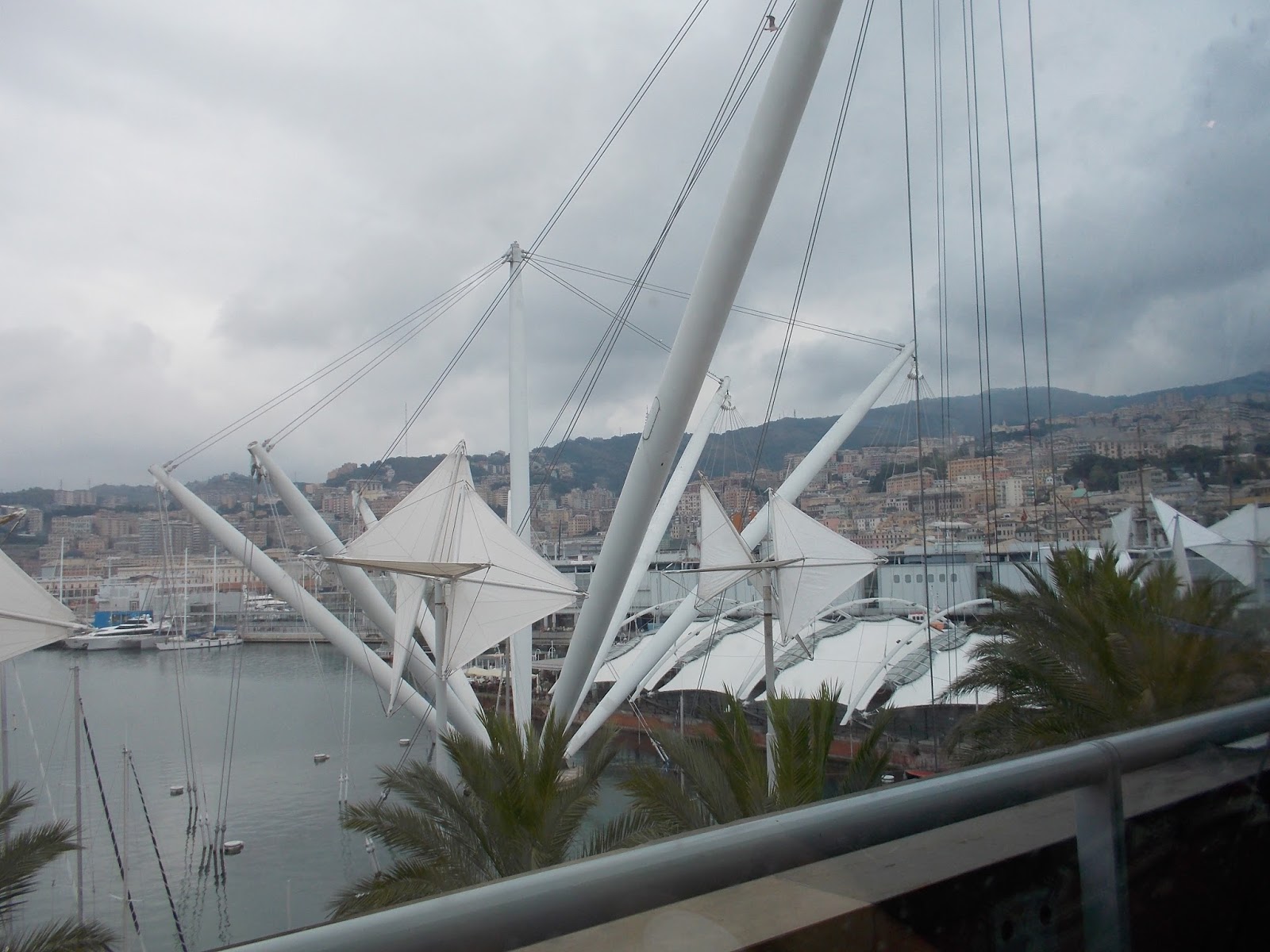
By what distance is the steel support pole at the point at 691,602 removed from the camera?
1759 centimetres

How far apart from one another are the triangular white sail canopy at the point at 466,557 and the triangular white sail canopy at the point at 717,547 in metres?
2.61

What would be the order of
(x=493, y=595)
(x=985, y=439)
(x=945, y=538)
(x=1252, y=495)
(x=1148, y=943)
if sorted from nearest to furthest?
(x=1148, y=943) → (x=1252, y=495) → (x=985, y=439) → (x=945, y=538) → (x=493, y=595)

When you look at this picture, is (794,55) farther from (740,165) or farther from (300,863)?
(300,863)

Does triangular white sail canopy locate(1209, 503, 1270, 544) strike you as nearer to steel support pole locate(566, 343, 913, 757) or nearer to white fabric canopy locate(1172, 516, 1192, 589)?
white fabric canopy locate(1172, 516, 1192, 589)

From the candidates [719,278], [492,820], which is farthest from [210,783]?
[719,278]

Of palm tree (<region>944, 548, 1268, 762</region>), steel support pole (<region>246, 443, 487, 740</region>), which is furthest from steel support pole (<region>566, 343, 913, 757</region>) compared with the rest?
palm tree (<region>944, 548, 1268, 762</region>)

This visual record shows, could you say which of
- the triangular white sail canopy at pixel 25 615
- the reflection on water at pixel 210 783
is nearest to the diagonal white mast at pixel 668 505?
the reflection on water at pixel 210 783

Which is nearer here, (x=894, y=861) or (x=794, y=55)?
(x=894, y=861)

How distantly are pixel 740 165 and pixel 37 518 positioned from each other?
18534 millimetres

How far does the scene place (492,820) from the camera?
8.12 metres

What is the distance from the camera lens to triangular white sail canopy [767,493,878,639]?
1589 cm

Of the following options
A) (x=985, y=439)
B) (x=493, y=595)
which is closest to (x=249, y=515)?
(x=493, y=595)

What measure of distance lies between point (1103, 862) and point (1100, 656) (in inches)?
205

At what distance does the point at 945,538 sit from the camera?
11.2 metres
